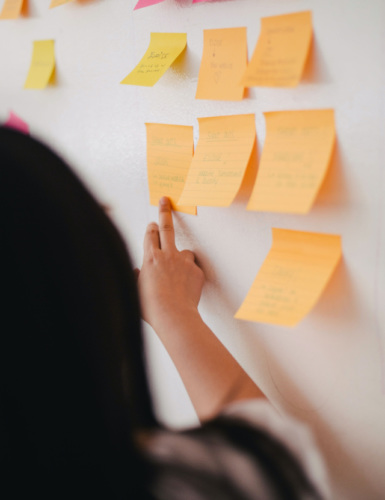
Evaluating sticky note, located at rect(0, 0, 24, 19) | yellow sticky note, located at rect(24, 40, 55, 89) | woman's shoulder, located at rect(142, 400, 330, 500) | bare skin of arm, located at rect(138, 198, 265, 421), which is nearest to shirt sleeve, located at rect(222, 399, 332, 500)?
woman's shoulder, located at rect(142, 400, 330, 500)

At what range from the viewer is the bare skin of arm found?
0.65 meters

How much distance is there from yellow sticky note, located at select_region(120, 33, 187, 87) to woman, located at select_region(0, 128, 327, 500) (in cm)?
23

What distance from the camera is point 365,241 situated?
22.7 inches

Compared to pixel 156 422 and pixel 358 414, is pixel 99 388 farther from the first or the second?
pixel 358 414

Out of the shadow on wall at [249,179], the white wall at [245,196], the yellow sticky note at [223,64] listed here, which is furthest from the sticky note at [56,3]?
the shadow on wall at [249,179]

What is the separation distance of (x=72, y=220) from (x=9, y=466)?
246 mm

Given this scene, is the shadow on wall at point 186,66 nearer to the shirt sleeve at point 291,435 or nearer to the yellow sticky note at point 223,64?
the yellow sticky note at point 223,64

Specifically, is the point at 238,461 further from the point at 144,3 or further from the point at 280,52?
the point at 144,3

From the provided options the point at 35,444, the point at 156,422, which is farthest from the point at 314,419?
the point at 35,444

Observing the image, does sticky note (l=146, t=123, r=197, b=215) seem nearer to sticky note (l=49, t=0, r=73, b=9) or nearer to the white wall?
the white wall

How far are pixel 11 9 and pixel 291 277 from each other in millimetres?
781

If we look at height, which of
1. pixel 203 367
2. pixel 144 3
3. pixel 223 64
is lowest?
pixel 203 367

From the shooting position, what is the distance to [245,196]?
0.68 m

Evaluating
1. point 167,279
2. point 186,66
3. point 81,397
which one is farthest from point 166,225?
point 81,397
